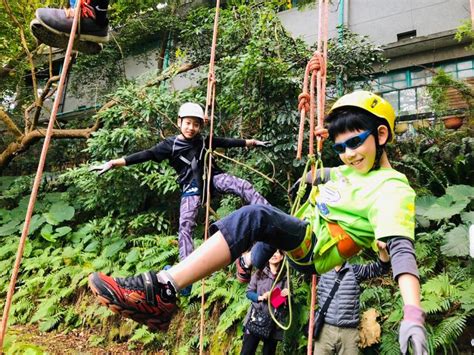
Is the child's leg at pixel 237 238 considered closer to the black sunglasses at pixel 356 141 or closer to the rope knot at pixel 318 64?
the black sunglasses at pixel 356 141

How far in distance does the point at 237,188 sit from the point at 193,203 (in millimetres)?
421

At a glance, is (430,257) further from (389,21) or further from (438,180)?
(389,21)

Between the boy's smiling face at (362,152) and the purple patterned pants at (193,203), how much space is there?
1.72 meters

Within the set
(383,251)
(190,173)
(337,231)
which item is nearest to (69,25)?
(190,173)

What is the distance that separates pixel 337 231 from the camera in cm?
180

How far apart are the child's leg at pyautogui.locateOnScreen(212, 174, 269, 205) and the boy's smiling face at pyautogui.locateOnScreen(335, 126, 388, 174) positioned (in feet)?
5.64

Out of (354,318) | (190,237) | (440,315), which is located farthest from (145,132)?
(440,315)

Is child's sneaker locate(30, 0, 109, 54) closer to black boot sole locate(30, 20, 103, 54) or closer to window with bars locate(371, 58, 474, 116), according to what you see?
black boot sole locate(30, 20, 103, 54)

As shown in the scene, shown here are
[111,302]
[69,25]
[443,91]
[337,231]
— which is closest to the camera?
[111,302]

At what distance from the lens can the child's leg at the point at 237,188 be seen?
355 cm

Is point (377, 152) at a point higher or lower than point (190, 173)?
lower

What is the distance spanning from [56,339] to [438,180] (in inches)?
209

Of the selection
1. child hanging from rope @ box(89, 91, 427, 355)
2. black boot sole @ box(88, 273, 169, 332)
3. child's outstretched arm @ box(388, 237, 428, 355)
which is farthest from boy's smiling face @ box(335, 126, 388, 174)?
black boot sole @ box(88, 273, 169, 332)

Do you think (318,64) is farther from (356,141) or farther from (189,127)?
(189,127)
